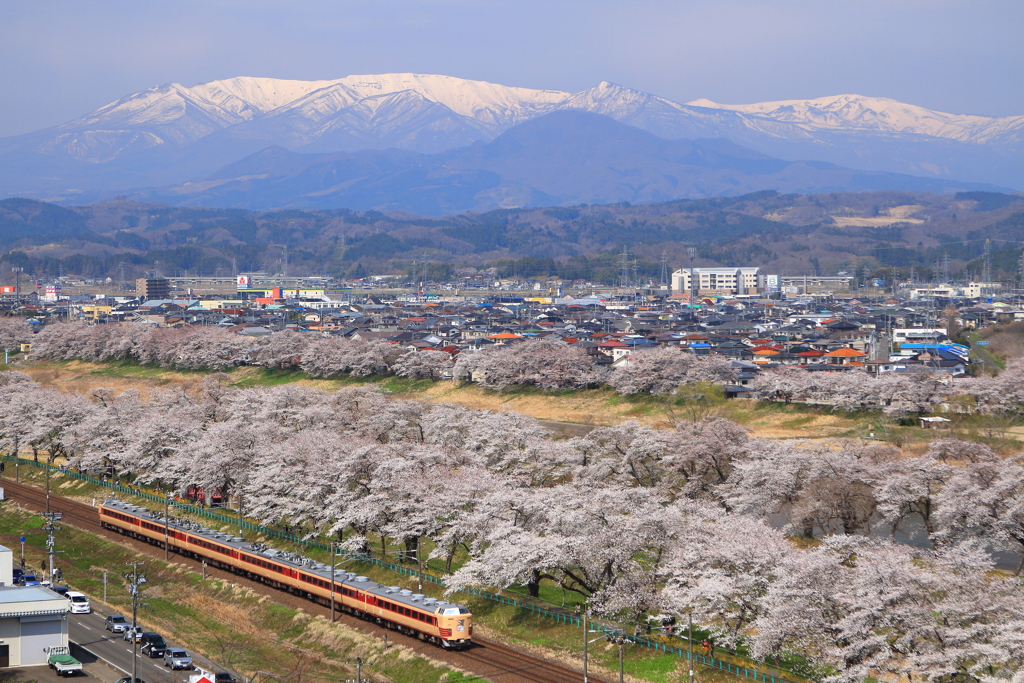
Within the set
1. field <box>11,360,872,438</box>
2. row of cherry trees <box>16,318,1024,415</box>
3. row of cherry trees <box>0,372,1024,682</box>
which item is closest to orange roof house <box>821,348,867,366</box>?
row of cherry trees <box>16,318,1024,415</box>

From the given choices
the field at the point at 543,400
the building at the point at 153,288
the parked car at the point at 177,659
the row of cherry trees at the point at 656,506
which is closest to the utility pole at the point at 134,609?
the parked car at the point at 177,659

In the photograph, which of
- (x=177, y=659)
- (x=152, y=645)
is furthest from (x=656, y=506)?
(x=152, y=645)

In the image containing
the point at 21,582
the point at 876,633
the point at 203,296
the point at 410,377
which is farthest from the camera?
the point at 203,296

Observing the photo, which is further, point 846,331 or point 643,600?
point 846,331

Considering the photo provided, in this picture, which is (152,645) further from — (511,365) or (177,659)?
(511,365)

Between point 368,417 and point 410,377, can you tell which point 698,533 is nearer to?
point 368,417

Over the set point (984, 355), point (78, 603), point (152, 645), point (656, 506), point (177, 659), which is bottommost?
point (78, 603)

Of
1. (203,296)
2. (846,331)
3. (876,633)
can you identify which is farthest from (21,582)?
(203,296)
